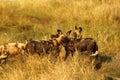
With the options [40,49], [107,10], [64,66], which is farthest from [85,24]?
[64,66]

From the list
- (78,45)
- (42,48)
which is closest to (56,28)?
(78,45)

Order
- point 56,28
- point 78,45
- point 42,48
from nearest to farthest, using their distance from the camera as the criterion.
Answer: point 42,48 → point 78,45 → point 56,28

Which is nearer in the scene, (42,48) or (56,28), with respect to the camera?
(42,48)

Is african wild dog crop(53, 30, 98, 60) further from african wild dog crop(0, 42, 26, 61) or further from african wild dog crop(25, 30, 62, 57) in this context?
african wild dog crop(0, 42, 26, 61)

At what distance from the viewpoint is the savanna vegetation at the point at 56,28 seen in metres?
4.53

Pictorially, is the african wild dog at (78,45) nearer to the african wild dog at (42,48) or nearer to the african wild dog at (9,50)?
the african wild dog at (42,48)

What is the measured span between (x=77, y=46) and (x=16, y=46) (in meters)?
0.98

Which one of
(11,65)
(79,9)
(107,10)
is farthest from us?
(79,9)

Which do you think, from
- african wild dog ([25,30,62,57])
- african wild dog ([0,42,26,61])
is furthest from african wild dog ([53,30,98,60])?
african wild dog ([0,42,26,61])

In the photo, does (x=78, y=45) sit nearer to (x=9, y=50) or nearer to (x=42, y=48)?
(x=42, y=48)

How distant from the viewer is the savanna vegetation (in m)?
4.53

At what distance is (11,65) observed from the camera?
204 inches

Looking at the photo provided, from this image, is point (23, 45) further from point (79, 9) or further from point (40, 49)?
point (79, 9)

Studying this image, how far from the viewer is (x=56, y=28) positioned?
8.16 meters
